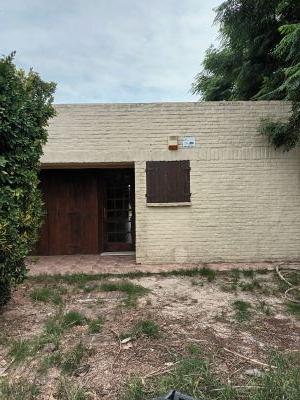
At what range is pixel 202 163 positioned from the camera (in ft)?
25.5

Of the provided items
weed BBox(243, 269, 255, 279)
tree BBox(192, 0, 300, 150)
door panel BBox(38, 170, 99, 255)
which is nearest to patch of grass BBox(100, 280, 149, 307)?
weed BBox(243, 269, 255, 279)

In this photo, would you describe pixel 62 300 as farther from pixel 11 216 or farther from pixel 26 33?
pixel 26 33

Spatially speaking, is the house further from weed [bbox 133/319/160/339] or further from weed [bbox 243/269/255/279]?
weed [bbox 133/319/160/339]

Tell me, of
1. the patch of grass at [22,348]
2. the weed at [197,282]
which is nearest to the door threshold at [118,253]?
the weed at [197,282]

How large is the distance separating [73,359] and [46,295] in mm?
2250

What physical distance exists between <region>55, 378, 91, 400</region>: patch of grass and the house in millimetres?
4650

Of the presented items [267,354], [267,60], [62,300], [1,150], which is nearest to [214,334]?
[267,354]

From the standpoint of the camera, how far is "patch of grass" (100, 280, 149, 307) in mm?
5623

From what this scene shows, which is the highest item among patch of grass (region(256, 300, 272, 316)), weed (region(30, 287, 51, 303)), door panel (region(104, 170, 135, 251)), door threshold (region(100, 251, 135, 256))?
door panel (region(104, 170, 135, 251))

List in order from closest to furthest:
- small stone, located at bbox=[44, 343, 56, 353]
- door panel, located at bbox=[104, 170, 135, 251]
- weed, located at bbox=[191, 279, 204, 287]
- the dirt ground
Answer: the dirt ground < small stone, located at bbox=[44, 343, 56, 353] < weed, located at bbox=[191, 279, 204, 287] < door panel, located at bbox=[104, 170, 135, 251]

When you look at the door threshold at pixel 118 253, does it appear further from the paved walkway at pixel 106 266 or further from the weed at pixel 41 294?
the weed at pixel 41 294

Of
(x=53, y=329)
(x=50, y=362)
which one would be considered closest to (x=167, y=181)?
(x=53, y=329)

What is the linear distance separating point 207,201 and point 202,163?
77 cm

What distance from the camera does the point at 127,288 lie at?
606 centimetres
